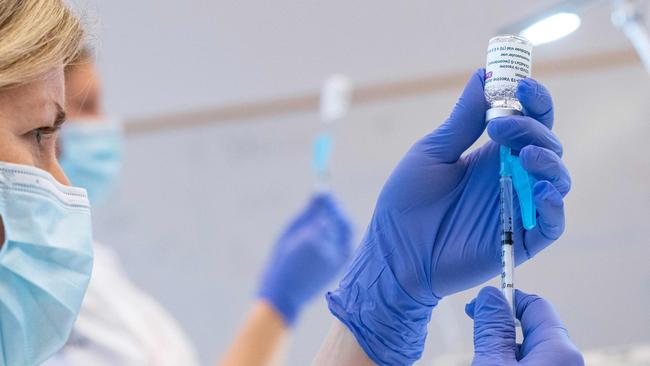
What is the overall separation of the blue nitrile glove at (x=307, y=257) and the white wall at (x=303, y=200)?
291mm

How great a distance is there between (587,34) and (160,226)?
54.5 inches

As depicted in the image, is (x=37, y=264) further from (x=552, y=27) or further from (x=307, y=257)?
(x=307, y=257)

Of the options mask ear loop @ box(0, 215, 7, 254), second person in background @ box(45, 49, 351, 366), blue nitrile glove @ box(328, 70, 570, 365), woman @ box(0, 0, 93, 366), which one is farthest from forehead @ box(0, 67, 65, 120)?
second person in background @ box(45, 49, 351, 366)

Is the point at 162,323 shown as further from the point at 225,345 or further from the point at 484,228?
the point at 484,228

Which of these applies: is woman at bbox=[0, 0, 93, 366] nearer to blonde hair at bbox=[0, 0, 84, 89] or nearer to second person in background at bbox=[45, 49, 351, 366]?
blonde hair at bbox=[0, 0, 84, 89]

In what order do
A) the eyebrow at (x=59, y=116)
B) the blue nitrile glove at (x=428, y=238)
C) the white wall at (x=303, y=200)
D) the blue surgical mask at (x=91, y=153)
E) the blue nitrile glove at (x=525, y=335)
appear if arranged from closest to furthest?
1. the blue nitrile glove at (x=525, y=335)
2. the blue nitrile glove at (x=428, y=238)
3. the eyebrow at (x=59, y=116)
4. the white wall at (x=303, y=200)
5. the blue surgical mask at (x=91, y=153)

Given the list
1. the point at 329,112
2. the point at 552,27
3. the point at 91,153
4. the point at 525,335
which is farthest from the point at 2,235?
the point at 329,112

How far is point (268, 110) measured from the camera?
2367 mm

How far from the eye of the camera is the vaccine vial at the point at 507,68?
78 centimetres

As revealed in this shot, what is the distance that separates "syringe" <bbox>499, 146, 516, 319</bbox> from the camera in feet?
2.63

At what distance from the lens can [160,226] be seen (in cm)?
248

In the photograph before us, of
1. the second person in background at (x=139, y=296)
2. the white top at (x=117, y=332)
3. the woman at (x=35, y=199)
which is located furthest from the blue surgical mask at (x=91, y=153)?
the woman at (x=35, y=199)

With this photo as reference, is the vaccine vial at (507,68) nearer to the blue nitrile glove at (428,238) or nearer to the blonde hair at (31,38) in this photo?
the blue nitrile glove at (428,238)

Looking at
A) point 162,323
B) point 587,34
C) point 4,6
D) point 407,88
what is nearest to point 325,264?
point 162,323
